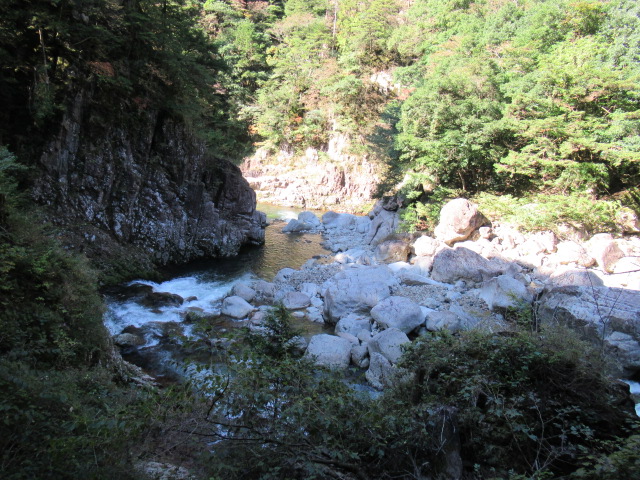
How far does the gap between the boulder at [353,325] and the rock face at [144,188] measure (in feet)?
25.8

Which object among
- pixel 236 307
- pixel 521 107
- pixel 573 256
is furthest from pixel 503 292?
pixel 521 107

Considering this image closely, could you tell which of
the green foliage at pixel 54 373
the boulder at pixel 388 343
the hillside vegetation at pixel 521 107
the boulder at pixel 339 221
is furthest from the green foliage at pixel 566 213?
the green foliage at pixel 54 373

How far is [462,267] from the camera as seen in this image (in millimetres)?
12602

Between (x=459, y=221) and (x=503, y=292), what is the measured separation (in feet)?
18.4

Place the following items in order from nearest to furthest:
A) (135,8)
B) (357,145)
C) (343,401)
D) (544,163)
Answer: (343,401) → (135,8) → (544,163) → (357,145)

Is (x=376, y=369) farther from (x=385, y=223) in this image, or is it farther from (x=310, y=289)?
(x=385, y=223)

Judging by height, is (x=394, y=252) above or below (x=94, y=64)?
below

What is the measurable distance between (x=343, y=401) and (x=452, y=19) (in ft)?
117

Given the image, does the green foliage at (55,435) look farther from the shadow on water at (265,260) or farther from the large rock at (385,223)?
the large rock at (385,223)

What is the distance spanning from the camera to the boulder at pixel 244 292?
466 inches

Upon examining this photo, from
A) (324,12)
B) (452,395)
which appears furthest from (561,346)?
(324,12)

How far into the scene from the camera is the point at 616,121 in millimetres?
12797

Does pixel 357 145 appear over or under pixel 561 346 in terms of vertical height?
over

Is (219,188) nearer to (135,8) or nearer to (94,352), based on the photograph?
(135,8)
